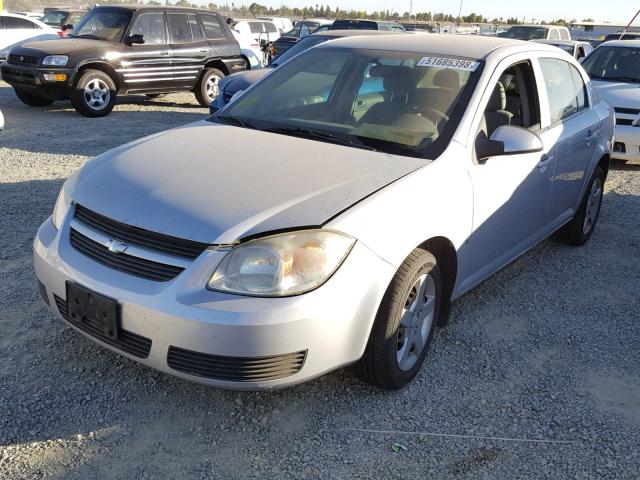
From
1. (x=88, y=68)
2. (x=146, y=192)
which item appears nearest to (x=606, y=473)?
(x=146, y=192)

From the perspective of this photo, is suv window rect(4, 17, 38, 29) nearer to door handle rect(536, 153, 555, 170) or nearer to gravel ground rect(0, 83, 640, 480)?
gravel ground rect(0, 83, 640, 480)

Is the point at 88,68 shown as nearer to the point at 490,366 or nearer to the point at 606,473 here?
the point at 490,366

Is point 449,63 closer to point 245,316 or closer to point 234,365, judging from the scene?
point 245,316

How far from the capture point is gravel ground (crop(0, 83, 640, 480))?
2627 mm

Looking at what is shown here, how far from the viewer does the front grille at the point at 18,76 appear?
398 inches

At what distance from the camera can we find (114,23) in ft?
35.6

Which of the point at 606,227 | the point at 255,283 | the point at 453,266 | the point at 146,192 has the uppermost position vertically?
the point at 146,192

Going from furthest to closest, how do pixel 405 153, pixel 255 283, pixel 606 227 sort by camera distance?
1. pixel 606 227
2. pixel 405 153
3. pixel 255 283

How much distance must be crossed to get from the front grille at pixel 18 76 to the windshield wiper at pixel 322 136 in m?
7.91

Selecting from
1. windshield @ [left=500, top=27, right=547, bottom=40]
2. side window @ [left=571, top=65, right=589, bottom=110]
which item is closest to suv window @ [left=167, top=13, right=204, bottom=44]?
side window @ [left=571, top=65, right=589, bottom=110]

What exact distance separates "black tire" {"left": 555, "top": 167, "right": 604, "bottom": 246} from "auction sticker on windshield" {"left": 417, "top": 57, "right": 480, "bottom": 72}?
2008mm

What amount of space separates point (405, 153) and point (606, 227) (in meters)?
3.54

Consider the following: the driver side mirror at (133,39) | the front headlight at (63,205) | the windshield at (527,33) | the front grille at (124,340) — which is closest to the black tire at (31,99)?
the driver side mirror at (133,39)

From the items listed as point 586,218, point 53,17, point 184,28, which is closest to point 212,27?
point 184,28
